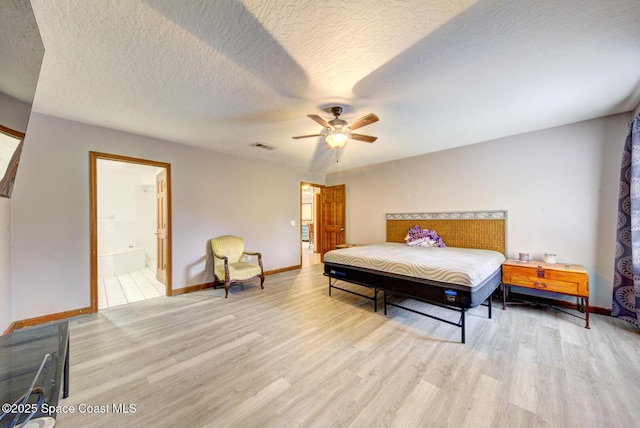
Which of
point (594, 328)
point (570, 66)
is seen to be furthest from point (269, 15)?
point (594, 328)

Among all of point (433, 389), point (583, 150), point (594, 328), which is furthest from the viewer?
point (583, 150)

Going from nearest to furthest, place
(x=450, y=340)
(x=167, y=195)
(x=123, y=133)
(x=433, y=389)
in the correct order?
(x=433, y=389), (x=450, y=340), (x=123, y=133), (x=167, y=195)

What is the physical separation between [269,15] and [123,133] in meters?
3.23

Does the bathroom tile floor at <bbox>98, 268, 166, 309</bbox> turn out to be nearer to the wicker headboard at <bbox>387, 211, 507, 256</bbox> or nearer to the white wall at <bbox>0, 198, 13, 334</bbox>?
the white wall at <bbox>0, 198, 13, 334</bbox>

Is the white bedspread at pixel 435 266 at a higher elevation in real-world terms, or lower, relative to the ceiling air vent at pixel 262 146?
lower

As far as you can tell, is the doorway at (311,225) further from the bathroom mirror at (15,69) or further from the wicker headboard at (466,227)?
the bathroom mirror at (15,69)

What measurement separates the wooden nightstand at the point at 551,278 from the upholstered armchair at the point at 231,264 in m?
3.85

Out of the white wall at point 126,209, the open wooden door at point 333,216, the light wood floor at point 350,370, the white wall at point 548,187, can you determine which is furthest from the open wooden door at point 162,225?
the white wall at point 548,187

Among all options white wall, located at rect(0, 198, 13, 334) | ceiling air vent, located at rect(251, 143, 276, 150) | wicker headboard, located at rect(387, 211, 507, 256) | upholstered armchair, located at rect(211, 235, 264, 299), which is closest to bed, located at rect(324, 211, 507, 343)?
wicker headboard, located at rect(387, 211, 507, 256)

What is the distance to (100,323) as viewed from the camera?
2820 mm

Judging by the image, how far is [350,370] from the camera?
6.39 ft

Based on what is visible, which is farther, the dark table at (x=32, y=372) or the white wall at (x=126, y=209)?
the white wall at (x=126, y=209)

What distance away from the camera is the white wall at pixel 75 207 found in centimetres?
275

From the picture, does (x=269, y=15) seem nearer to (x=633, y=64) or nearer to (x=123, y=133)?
(x=633, y=64)
